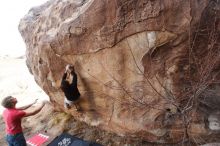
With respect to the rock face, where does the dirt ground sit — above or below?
below

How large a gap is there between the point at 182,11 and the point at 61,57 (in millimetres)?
3238

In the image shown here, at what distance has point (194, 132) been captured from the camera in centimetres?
721

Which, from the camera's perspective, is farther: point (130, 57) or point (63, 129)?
point (63, 129)

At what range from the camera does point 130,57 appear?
695 centimetres

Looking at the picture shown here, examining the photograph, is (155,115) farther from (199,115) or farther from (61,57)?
(61,57)

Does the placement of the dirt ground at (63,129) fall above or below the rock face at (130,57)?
below

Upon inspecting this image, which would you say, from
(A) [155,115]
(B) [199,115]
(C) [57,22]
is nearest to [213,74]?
(B) [199,115]

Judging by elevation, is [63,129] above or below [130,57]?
below

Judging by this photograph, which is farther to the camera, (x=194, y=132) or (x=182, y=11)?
(x=194, y=132)

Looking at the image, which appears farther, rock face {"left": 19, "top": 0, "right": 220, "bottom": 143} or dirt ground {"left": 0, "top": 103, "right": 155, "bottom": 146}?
dirt ground {"left": 0, "top": 103, "right": 155, "bottom": 146}

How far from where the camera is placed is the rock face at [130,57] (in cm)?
638

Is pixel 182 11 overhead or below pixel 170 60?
overhead

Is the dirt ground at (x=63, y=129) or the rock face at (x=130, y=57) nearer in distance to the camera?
the rock face at (x=130, y=57)

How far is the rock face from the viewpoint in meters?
6.38
